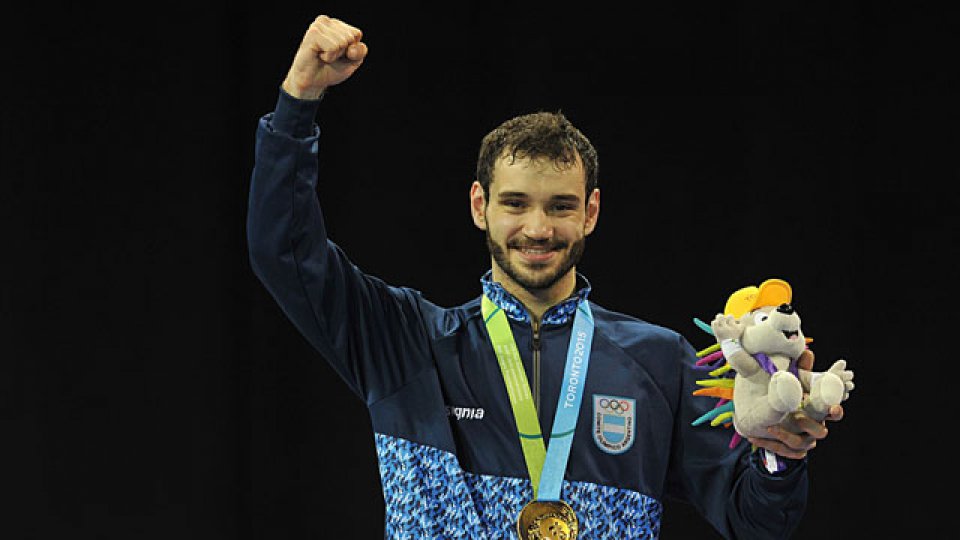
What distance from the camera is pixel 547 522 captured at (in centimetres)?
227

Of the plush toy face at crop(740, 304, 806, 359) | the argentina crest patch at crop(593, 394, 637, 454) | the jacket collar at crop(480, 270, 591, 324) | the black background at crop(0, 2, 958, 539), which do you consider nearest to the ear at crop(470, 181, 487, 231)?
the jacket collar at crop(480, 270, 591, 324)

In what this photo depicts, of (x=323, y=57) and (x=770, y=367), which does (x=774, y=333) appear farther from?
(x=323, y=57)

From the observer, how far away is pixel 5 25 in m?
3.18

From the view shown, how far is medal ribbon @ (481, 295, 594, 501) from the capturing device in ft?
7.56

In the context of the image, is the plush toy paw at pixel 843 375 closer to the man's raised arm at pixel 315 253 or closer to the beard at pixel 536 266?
the beard at pixel 536 266

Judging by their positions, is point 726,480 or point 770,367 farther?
point 726,480

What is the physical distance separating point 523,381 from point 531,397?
3 cm

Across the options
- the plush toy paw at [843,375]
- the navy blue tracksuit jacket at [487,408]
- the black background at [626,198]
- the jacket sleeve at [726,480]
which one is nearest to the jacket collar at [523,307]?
the navy blue tracksuit jacket at [487,408]

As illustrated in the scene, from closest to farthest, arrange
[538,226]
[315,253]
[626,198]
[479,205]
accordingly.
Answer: [315,253] → [538,226] → [479,205] → [626,198]

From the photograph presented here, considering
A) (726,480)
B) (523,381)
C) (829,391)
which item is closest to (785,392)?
(829,391)

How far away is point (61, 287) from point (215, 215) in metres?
0.44

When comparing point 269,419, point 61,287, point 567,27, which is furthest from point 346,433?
point 567,27

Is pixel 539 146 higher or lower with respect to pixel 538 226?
higher

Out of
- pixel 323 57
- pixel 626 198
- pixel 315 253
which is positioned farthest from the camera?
pixel 626 198
